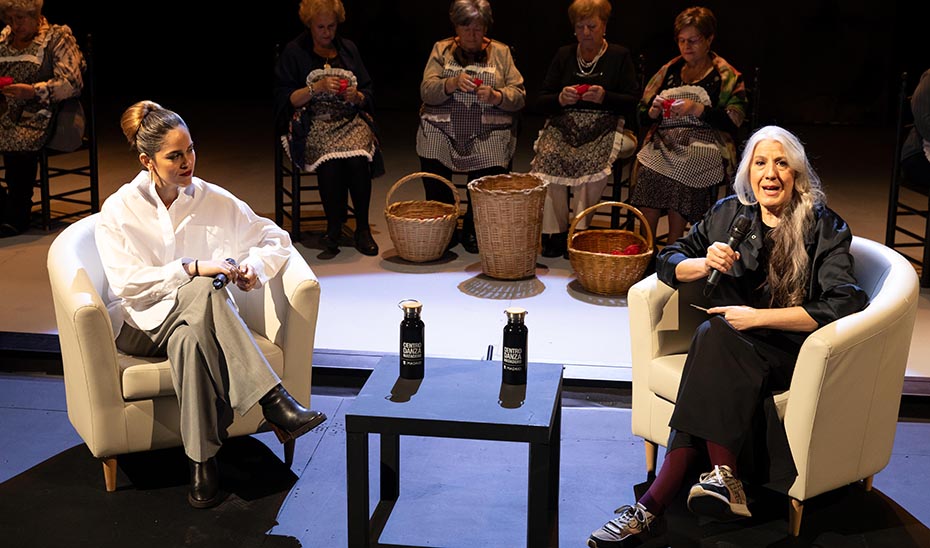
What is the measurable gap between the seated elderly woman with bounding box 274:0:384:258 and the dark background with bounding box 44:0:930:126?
Result: 4.43 m

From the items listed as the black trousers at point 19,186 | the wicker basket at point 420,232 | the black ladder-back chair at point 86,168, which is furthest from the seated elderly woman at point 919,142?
the black trousers at point 19,186

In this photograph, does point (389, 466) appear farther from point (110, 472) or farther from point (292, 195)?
point (292, 195)

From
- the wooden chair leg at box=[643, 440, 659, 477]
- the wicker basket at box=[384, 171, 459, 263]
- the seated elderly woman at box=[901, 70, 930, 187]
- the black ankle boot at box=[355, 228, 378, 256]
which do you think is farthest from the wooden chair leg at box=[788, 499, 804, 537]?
the black ankle boot at box=[355, 228, 378, 256]

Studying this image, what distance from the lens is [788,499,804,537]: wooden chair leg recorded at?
323 centimetres

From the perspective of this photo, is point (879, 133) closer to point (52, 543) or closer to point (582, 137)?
point (582, 137)

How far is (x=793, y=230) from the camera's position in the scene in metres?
3.36

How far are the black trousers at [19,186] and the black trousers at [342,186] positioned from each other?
1.67 metres

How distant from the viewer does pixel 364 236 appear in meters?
6.15

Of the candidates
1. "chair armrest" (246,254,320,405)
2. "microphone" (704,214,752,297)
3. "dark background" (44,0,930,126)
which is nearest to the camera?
"microphone" (704,214,752,297)

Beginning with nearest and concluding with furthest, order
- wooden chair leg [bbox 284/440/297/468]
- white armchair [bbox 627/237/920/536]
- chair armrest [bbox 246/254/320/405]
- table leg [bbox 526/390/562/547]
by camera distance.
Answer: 1. table leg [bbox 526/390/562/547]
2. white armchair [bbox 627/237/920/536]
3. chair armrest [bbox 246/254/320/405]
4. wooden chair leg [bbox 284/440/297/468]

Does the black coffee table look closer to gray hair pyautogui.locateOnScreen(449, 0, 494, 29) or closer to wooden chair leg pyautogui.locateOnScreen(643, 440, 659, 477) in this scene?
wooden chair leg pyautogui.locateOnScreen(643, 440, 659, 477)

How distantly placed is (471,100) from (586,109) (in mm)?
601

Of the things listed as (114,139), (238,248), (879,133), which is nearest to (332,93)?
(238,248)

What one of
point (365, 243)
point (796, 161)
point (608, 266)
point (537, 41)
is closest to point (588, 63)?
point (608, 266)
